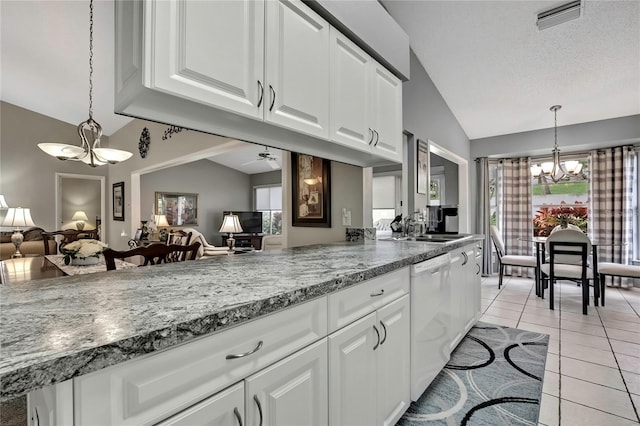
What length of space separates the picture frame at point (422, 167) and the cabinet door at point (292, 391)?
2.79 m

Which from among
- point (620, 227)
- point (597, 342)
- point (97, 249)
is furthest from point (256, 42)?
point (620, 227)

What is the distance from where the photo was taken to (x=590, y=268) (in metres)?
4.25

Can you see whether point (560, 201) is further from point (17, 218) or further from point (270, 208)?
point (17, 218)

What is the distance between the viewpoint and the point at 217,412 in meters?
0.72

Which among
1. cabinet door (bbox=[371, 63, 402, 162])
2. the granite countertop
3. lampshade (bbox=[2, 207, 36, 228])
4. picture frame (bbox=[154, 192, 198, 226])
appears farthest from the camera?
picture frame (bbox=[154, 192, 198, 226])

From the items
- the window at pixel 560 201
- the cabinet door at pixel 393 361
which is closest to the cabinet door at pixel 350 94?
the cabinet door at pixel 393 361

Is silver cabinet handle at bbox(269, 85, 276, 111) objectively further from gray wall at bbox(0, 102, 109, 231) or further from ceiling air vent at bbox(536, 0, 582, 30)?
gray wall at bbox(0, 102, 109, 231)

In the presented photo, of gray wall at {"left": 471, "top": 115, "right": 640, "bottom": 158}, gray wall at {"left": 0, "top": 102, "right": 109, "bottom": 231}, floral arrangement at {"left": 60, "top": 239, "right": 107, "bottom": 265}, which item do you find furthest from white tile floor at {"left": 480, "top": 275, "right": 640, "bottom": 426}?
gray wall at {"left": 0, "top": 102, "right": 109, "bottom": 231}

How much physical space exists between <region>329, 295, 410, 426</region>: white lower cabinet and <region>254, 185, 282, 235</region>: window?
24.7ft

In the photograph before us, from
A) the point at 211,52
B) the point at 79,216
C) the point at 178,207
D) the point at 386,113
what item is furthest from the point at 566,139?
the point at 79,216

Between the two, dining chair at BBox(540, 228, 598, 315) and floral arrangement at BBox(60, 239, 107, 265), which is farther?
dining chair at BBox(540, 228, 598, 315)

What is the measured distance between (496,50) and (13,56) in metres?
6.13

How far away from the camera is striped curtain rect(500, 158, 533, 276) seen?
5492mm

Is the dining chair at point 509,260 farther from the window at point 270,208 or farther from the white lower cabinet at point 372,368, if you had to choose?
the window at point 270,208
